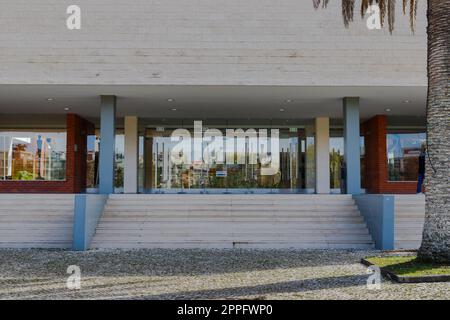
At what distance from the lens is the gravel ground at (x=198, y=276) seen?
7.86m

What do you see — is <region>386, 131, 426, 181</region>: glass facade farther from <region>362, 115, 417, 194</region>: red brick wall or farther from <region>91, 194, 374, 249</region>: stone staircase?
<region>91, 194, 374, 249</region>: stone staircase

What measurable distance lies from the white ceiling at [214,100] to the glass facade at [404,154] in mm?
1420

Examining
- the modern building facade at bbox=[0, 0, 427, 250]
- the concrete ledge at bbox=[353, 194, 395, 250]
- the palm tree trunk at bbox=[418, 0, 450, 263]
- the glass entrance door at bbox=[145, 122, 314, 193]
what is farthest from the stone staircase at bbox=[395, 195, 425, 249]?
the glass entrance door at bbox=[145, 122, 314, 193]

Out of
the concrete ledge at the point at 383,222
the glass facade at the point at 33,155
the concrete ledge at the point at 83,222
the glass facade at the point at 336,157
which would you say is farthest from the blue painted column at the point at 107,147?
the glass facade at the point at 336,157

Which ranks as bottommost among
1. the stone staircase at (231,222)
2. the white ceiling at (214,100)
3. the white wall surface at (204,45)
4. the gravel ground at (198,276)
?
the gravel ground at (198,276)

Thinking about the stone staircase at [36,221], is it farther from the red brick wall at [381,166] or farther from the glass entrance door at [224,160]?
the red brick wall at [381,166]

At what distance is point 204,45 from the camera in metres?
16.0

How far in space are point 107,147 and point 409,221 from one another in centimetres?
997

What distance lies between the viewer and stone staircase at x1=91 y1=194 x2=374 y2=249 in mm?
14102

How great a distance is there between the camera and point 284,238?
564 inches

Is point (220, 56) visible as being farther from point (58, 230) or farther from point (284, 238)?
point (58, 230)

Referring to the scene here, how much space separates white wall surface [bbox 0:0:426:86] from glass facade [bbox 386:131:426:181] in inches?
311

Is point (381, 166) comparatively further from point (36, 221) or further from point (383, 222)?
point (36, 221)

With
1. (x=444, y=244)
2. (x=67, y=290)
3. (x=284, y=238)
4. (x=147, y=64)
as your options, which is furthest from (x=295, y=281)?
(x=147, y=64)
